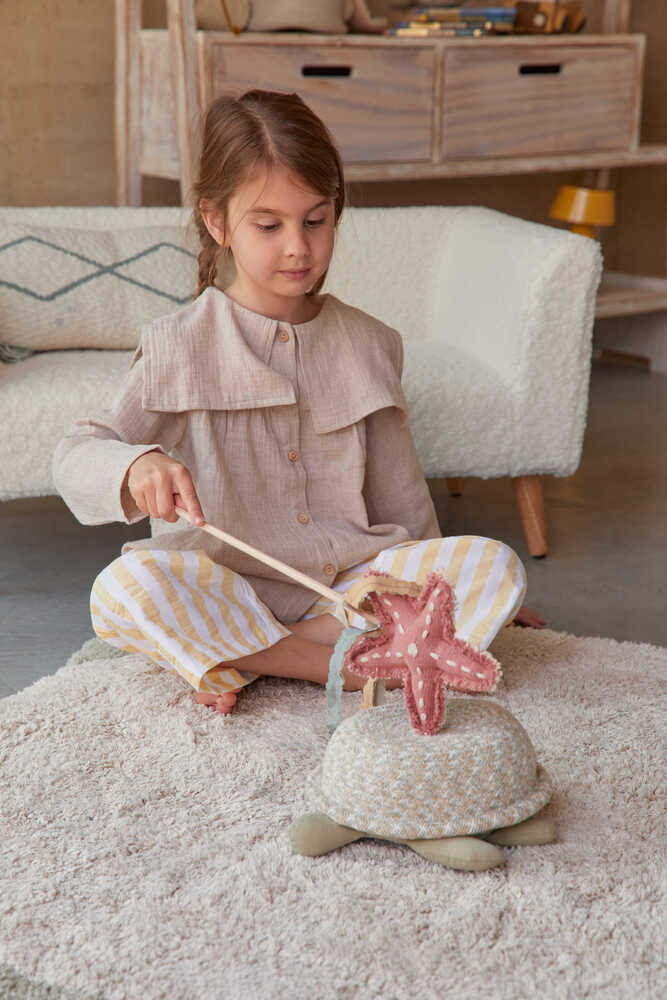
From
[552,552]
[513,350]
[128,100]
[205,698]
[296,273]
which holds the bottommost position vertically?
[552,552]

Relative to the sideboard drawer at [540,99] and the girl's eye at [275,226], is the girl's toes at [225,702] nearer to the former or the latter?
the girl's eye at [275,226]

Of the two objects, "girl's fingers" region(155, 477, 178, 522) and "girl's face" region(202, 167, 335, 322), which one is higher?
"girl's face" region(202, 167, 335, 322)

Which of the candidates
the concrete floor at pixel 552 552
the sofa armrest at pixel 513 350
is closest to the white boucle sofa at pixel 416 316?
the sofa armrest at pixel 513 350

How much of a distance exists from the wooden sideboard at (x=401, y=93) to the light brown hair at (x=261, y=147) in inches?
34.0

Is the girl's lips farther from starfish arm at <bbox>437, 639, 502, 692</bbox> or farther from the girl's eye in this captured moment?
starfish arm at <bbox>437, 639, 502, 692</bbox>

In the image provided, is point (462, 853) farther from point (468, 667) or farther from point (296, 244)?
point (296, 244)

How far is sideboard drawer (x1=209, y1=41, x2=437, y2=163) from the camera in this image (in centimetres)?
223

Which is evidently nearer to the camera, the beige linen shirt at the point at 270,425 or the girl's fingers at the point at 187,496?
the girl's fingers at the point at 187,496

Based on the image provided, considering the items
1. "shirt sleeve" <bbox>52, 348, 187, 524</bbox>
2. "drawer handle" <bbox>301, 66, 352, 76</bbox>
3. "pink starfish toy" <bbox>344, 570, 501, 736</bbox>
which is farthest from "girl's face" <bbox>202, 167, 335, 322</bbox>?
"drawer handle" <bbox>301, 66, 352, 76</bbox>

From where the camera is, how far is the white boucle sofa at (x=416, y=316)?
5.59 feet

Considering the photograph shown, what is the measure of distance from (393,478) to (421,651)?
0.48m

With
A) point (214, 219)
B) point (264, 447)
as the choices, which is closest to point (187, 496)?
point (264, 447)

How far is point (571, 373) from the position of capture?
1778 millimetres

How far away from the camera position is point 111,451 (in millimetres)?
1171
